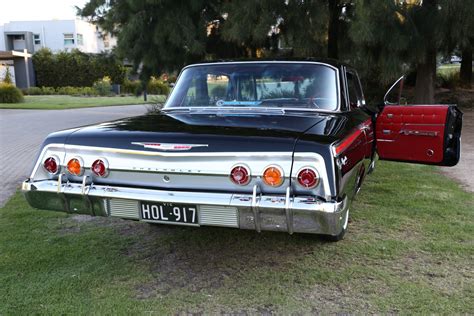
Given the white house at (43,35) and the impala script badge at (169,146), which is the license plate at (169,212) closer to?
the impala script badge at (169,146)

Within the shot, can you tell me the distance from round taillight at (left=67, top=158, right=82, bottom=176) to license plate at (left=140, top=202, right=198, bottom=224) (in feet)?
1.79

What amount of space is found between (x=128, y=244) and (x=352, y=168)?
205 centimetres

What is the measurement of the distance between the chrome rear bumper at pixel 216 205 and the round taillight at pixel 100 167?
0.28 ft

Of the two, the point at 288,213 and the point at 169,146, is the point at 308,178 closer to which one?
the point at 288,213

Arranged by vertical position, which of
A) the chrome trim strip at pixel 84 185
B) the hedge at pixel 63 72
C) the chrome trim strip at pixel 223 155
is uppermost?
the hedge at pixel 63 72

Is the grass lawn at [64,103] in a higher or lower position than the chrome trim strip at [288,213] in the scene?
higher

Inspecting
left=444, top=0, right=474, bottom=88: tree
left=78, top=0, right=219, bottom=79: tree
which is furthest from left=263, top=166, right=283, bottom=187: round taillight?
left=444, top=0, right=474, bottom=88: tree

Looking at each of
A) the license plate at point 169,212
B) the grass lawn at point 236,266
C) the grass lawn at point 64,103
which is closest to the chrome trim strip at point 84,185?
the license plate at point 169,212

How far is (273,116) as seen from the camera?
11.8 ft

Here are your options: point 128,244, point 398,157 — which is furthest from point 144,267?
point 398,157

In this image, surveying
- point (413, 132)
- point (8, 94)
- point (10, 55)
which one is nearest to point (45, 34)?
point (10, 55)

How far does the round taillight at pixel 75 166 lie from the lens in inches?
125

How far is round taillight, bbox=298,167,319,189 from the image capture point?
2711mm

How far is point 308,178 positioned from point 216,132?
70 centimetres
